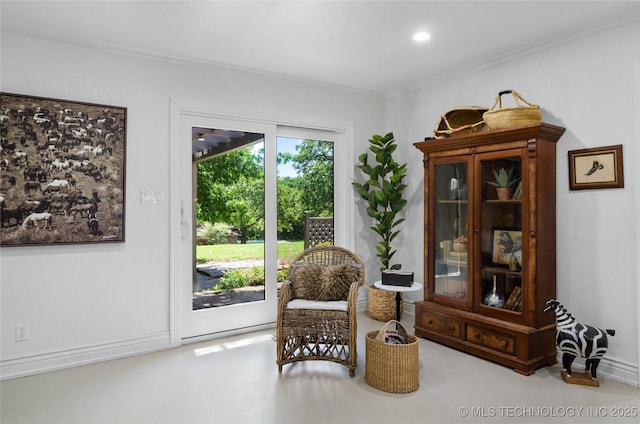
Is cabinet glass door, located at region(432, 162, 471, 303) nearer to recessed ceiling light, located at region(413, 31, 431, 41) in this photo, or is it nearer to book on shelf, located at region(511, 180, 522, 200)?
book on shelf, located at region(511, 180, 522, 200)

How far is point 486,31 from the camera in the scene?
3045 mm

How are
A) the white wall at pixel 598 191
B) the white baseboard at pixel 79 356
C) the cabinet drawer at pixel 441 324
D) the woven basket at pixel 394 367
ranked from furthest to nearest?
the cabinet drawer at pixel 441 324, the white baseboard at pixel 79 356, the white wall at pixel 598 191, the woven basket at pixel 394 367

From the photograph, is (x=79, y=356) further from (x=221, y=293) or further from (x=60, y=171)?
(x=60, y=171)

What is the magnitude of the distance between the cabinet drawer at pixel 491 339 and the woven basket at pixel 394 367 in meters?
0.79

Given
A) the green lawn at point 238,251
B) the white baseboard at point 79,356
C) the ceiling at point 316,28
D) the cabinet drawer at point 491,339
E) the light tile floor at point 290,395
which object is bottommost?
the light tile floor at point 290,395

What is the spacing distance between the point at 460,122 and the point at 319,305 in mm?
2090

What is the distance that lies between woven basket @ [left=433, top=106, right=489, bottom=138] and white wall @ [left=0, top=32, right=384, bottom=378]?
73.3 inches

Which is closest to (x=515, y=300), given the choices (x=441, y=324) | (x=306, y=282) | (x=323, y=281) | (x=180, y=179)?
(x=441, y=324)

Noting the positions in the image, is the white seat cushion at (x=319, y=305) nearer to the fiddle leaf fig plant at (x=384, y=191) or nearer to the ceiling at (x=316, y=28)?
the fiddle leaf fig plant at (x=384, y=191)

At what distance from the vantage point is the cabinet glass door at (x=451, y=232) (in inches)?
136

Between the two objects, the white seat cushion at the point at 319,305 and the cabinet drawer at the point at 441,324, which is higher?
the white seat cushion at the point at 319,305

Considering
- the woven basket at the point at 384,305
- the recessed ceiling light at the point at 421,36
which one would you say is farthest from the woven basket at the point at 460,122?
the woven basket at the point at 384,305

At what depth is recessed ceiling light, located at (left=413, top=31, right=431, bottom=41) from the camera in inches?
121

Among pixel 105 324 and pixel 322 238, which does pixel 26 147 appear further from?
pixel 322 238
